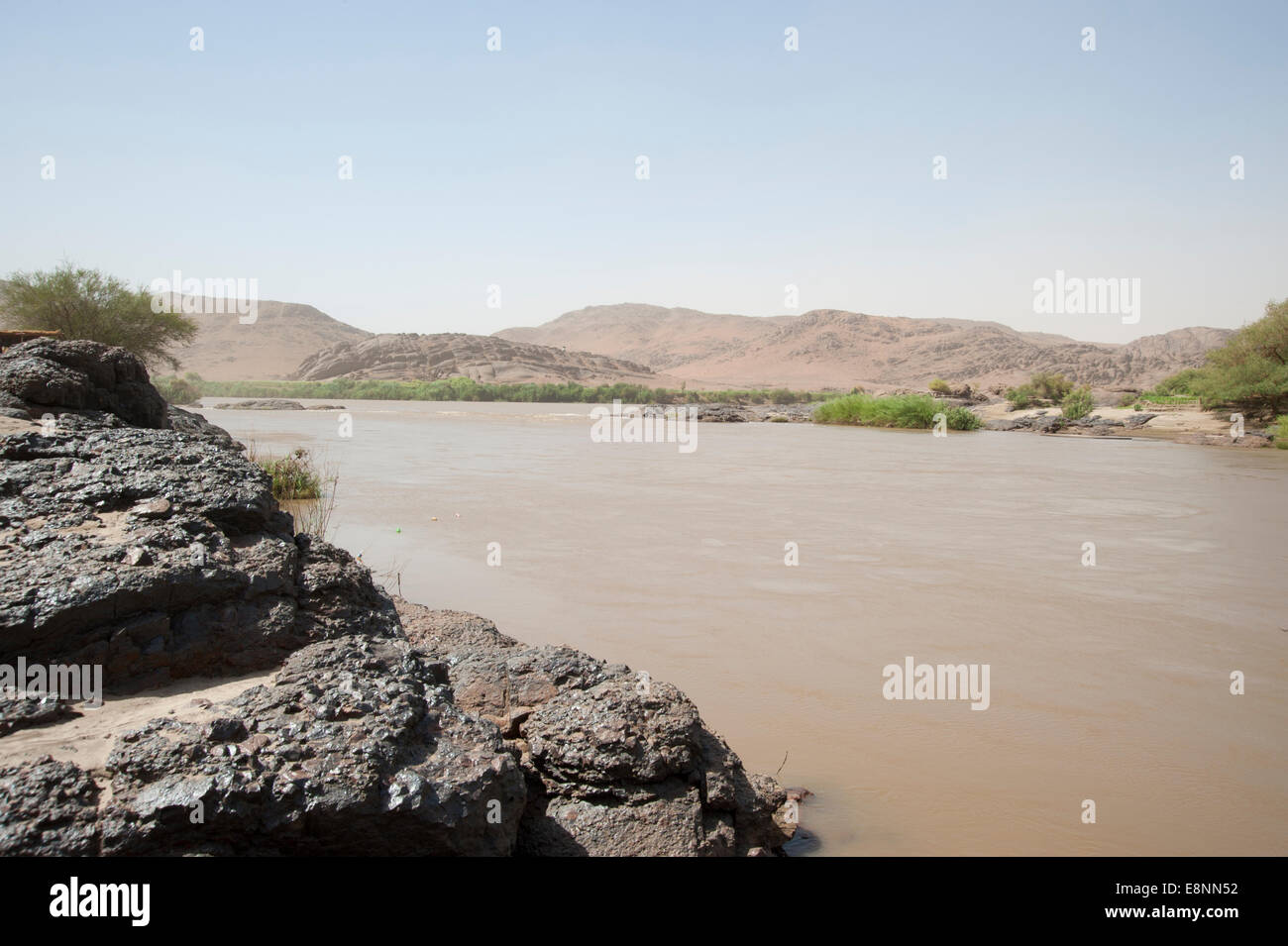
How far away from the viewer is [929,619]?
21.3ft

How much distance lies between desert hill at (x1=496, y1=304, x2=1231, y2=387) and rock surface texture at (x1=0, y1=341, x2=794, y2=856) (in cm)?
6935

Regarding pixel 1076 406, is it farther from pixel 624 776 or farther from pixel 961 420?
pixel 624 776

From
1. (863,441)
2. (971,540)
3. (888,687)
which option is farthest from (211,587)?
(863,441)

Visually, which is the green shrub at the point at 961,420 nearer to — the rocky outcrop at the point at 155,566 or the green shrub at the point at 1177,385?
the green shrub at the point at 1177,385

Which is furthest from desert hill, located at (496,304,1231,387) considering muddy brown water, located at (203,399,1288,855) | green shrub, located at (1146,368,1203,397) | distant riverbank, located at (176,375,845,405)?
muddy brown water, located at (203,399,1288,855)

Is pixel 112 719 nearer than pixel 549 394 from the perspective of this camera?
Yes

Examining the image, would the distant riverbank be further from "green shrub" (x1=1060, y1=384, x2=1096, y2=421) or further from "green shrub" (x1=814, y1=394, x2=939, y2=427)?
"green shrub" (x1=1060, y1=384, x2=1096, y2=421)

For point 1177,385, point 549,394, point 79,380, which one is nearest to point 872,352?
point 549,394

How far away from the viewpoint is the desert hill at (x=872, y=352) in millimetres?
72562

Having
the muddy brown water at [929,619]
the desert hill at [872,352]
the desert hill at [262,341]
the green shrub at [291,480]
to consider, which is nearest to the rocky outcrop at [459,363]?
the desert hill at [872,352]

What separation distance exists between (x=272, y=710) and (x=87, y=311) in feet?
73.5

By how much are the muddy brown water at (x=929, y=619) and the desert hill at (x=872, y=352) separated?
59999mm

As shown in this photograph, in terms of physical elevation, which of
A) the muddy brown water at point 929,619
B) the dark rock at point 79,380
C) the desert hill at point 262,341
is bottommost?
the muddy brown water at point 929,619
